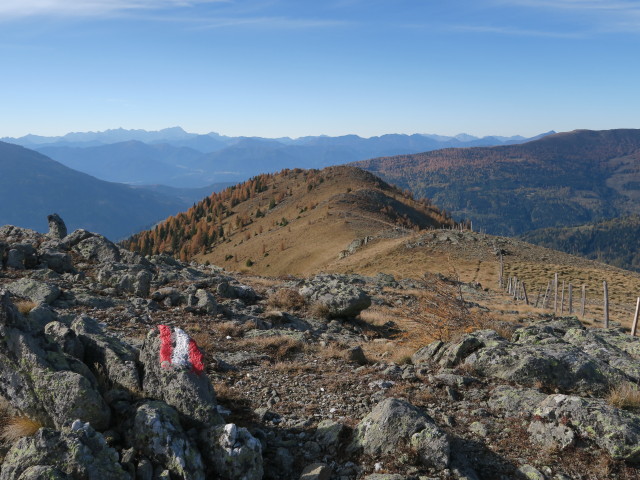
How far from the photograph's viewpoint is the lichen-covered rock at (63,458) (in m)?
5.03

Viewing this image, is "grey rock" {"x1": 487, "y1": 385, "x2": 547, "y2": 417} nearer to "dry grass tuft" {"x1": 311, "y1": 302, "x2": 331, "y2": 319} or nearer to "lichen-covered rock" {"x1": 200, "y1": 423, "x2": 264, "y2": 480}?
"lichen-covered rock" {"x1": 200, "y1": 423, "x2": 264, "y2": 480}

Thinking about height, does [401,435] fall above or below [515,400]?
above

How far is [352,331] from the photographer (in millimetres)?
17281

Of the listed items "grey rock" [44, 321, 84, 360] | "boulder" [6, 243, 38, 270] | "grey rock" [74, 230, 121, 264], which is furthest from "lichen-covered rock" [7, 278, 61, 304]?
"grey rock" [74, 230, 121, 264]

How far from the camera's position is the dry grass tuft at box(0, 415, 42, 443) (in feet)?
19.5

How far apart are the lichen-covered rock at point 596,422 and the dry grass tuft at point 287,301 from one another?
41.5 ft

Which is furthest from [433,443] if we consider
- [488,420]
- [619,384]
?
[619,384]

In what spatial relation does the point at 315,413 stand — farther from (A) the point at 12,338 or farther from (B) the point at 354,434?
(A) the point at 12,338

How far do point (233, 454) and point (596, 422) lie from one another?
583 centimetres

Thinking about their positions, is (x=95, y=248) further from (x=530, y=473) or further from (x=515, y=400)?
(x=530, y=473)

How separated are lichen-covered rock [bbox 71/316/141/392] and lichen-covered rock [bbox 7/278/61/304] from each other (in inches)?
272

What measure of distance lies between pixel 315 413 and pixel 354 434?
135 cm

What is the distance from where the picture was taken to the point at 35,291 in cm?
1438

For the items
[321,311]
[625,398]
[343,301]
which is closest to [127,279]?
[321,311]
